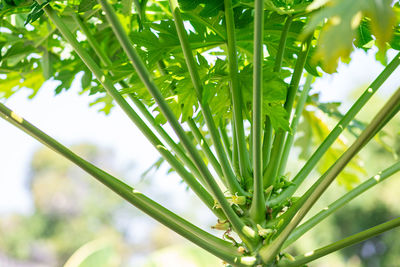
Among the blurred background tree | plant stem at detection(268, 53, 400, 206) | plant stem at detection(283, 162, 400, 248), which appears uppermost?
the blurred background tree

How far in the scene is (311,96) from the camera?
0.99m

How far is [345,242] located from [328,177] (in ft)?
0.34

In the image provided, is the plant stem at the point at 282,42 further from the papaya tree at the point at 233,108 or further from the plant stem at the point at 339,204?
the plant stem at the point at 339,204

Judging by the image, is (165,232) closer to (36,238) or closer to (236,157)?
(36,238)

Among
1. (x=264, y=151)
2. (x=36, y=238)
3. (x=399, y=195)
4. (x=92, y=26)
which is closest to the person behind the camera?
(x=264, y=151)

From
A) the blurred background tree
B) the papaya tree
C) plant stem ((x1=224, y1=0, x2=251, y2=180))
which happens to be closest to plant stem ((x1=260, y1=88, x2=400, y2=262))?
the papaya tree

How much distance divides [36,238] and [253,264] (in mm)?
13741

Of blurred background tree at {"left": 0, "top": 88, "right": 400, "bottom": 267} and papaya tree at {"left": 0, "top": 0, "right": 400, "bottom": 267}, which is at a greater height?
blurred background tree at {"left": 0, "top": 88, "right": 400, "bottom": 267}

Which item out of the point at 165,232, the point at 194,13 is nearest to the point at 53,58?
the point at 194,13

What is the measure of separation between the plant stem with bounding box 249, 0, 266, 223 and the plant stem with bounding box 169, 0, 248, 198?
3 centimetres

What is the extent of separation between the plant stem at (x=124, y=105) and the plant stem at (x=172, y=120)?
51mm

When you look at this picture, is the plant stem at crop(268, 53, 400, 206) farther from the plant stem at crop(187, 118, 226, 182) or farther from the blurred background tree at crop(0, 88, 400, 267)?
the blurred background tree at crop(0, 88, 400, 267)

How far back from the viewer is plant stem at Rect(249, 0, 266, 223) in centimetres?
44

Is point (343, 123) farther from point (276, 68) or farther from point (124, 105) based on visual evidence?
point (124, 105)
